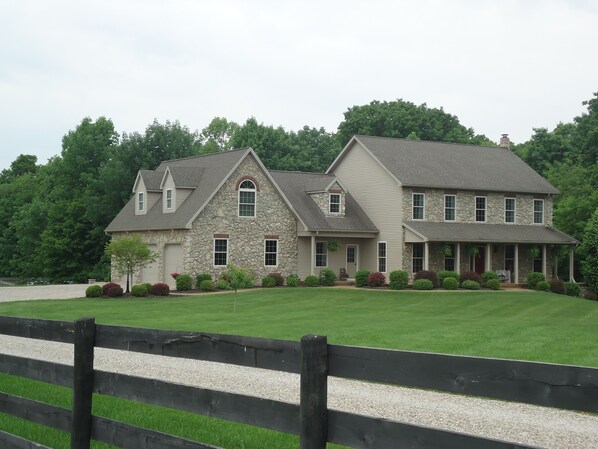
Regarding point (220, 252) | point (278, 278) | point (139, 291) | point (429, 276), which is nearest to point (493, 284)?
point (429, 276)

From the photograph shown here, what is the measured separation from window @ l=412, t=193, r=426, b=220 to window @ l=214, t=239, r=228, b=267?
10811 mm

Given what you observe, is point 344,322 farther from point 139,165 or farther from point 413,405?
point 139,165

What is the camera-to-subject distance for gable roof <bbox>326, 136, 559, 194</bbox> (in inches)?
1705

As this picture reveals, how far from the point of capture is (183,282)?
38.0m

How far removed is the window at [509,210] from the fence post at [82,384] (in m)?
42.3

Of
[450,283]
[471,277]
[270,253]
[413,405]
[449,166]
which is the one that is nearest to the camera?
[413,405]

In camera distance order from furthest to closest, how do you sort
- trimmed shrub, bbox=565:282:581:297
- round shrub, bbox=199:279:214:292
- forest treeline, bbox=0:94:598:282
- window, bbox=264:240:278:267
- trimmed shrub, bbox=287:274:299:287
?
forest treeline, bbox=0:94:598:282 < trimmed shrub, bbox=565:282:581:297 < window, bbox=264:240:278:267 < trimmed shrub, bbox=287:274:299:287 < round shrub, bbox=199:279:214:292

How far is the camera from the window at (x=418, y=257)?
42.2 meters

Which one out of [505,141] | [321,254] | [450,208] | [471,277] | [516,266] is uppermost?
[505,141]

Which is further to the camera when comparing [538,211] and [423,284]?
[538,211]

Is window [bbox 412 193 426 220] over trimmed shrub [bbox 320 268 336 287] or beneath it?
over

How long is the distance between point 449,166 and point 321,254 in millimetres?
9622

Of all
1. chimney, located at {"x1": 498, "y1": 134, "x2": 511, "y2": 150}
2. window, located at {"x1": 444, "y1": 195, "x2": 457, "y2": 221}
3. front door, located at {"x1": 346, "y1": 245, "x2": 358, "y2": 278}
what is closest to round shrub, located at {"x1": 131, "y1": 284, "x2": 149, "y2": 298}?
front door, located at {"x1": 346, "y1": 245, "x2": 358, "y2": 278}

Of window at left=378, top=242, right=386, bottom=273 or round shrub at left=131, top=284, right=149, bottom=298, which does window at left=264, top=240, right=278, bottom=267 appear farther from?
round shrub at left=131, top=284, right=149, bottom=298
